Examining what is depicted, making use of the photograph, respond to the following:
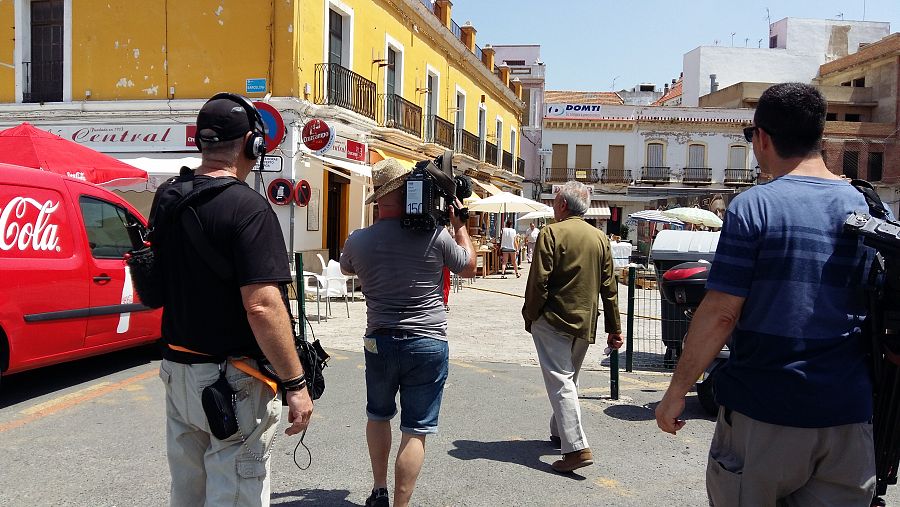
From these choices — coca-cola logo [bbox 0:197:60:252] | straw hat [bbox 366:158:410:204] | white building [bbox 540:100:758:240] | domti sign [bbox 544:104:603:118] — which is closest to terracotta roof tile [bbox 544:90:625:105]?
domti sign [bbox 544:104:603:118]

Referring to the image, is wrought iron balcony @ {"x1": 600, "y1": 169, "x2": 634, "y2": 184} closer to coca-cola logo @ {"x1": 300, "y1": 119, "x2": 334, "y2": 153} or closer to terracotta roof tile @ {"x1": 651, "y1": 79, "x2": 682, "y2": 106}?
terracotta roof tile @ {"x1": 651, "y1": 79, "x2": 682, "y2": 106}

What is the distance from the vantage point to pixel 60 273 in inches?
217

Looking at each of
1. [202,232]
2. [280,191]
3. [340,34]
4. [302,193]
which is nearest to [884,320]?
[202,232]

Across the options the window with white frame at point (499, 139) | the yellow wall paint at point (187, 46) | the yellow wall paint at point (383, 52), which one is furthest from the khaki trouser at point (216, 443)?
the window with white frame at point (499, 139)

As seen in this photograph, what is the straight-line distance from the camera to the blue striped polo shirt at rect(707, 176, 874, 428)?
6.96 ft

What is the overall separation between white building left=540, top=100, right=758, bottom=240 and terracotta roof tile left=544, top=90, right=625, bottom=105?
506 cm

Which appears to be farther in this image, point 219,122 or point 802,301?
point 219,122

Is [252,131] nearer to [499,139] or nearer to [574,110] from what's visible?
[499,139]

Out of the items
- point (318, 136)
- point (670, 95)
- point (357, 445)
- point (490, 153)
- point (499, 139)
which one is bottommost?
point (357, 445)

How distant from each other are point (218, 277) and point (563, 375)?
2.58 m

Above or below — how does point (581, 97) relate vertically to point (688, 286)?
above

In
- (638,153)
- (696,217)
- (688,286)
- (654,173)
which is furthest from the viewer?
(638,153)

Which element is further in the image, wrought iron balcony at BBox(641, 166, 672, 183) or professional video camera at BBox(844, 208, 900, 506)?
wrought iron balcony at BBox(641, 166, 672, 183)

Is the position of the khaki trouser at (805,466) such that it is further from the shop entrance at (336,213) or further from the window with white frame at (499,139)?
the window with white frame at (499,139)
